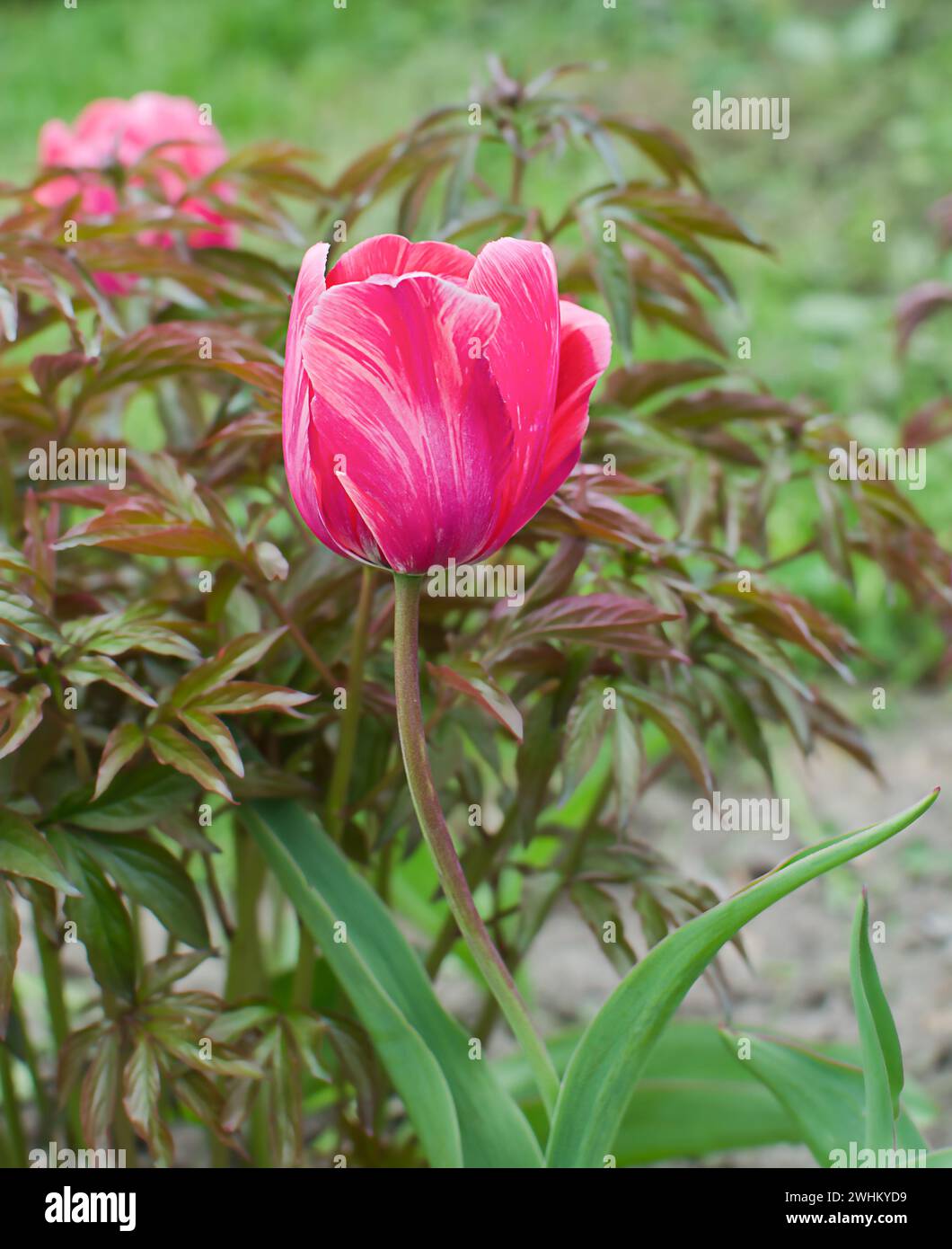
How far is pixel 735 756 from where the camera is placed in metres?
2.11

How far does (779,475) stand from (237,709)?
1.53ft

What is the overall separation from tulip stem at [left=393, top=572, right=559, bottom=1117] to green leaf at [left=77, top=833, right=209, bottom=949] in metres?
0.21

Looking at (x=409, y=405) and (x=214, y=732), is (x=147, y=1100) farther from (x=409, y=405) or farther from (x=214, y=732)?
(x=409, y=405)

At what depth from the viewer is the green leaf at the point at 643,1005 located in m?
0.65

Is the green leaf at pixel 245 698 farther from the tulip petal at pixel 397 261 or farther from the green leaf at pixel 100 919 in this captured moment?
the tulip petal at pixel 397 261

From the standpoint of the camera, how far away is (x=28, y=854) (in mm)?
766

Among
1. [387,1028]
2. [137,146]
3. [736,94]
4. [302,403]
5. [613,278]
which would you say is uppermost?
[736,94]

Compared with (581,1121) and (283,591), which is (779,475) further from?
(581,1121)

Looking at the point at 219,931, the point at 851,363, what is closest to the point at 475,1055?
the point at 219,931

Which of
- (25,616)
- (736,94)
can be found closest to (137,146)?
(25,616)

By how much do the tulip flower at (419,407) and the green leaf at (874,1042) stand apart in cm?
26

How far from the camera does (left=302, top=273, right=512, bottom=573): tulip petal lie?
0.61 metres
